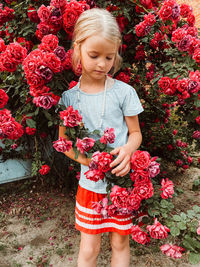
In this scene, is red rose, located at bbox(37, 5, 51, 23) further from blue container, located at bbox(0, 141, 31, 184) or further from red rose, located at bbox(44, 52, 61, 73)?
blue container, located at bbox(0, 141, 31, 184)

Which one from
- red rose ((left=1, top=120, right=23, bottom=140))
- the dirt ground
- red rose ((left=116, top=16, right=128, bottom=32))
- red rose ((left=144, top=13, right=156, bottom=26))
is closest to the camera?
red rose ((left=1, top=120, right=23, bottom=140))

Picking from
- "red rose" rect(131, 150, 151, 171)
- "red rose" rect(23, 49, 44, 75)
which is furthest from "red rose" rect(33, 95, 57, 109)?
"red rose" rect(131, 150, 151, 171)

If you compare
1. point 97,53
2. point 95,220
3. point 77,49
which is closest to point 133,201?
point 95,220

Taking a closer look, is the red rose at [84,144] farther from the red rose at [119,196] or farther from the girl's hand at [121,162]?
the red rose at [119,196]

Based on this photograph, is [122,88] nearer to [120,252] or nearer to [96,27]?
[96,27]

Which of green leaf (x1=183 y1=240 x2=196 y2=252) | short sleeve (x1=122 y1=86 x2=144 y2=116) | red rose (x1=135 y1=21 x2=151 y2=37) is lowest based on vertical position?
green leaf (x1=183 y1=240 x2=196 y2=252)

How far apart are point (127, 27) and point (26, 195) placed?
2.07m

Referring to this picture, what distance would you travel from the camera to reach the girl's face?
1103 mm

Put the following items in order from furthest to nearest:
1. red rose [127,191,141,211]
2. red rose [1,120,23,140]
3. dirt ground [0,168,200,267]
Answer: dirt ground [0,168,200,267] < red rose [1,120,23,140] < red rose [127,191,141,211]

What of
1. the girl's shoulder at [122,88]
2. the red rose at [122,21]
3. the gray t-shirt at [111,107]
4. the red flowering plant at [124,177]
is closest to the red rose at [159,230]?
the red flowering plant at [124,177]

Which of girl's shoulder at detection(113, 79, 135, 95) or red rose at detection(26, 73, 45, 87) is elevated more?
red rose at detection(26, 73, 45, 87)

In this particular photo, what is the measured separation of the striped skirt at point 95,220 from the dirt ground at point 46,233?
68 centimetres

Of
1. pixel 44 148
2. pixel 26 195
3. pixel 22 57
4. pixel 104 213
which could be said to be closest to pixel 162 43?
pixel 22 57

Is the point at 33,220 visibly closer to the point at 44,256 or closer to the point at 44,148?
the point at 44,256
